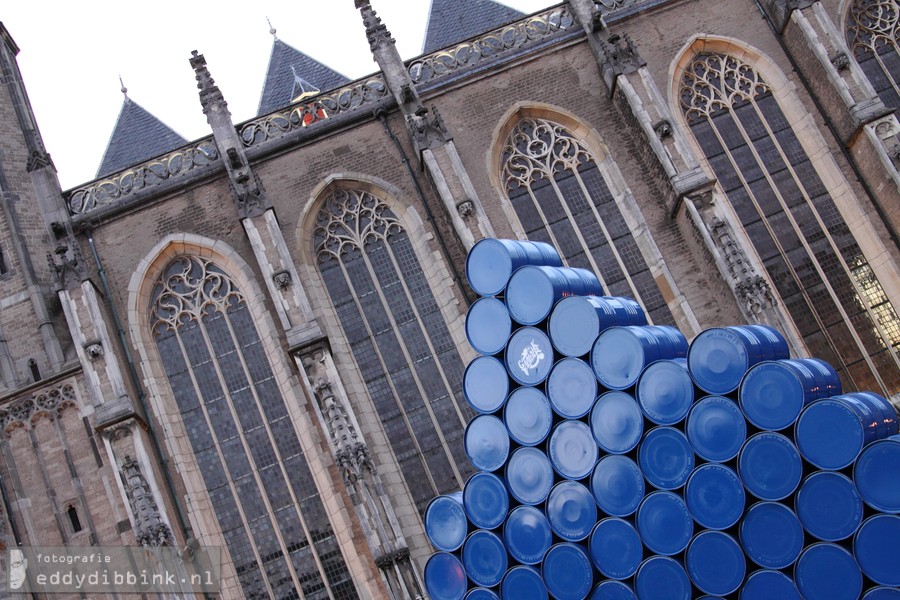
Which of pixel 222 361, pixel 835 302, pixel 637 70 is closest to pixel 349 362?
pixel 222 361

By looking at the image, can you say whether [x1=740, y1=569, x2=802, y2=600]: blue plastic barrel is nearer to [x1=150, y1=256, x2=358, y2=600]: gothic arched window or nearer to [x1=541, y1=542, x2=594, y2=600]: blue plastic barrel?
[x1=541, y1=542, x2=594, y2=600]: blue plastic barrel

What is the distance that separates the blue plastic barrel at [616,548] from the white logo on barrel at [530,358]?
2.05m

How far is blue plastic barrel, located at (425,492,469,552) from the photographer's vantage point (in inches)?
514

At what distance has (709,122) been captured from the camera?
19375mm

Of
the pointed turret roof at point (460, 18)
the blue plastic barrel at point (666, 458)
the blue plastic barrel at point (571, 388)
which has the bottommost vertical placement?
Result: the blue plastic barrel at point (666, 458)

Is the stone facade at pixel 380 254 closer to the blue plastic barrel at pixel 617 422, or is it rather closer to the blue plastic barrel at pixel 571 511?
the blue plastic barrel at pixel 571 511

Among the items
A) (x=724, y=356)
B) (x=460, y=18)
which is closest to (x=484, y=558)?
(x=724, y=356)

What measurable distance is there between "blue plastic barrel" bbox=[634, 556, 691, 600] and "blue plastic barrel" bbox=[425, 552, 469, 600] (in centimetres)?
239

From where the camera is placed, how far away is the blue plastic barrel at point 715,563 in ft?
35.8

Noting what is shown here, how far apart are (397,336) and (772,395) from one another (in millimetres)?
8794

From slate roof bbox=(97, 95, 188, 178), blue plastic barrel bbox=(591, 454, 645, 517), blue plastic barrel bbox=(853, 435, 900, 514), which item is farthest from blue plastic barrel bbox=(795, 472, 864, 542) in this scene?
slate roof bbox=(97, 95, 188, 178)

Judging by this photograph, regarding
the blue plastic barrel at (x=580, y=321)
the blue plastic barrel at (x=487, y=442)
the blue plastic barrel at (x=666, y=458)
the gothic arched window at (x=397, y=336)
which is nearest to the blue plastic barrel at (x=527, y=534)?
the blue plastic barrel at (x=487, y=442)

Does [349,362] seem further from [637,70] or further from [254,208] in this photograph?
[637,70]

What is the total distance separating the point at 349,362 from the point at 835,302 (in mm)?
8617
